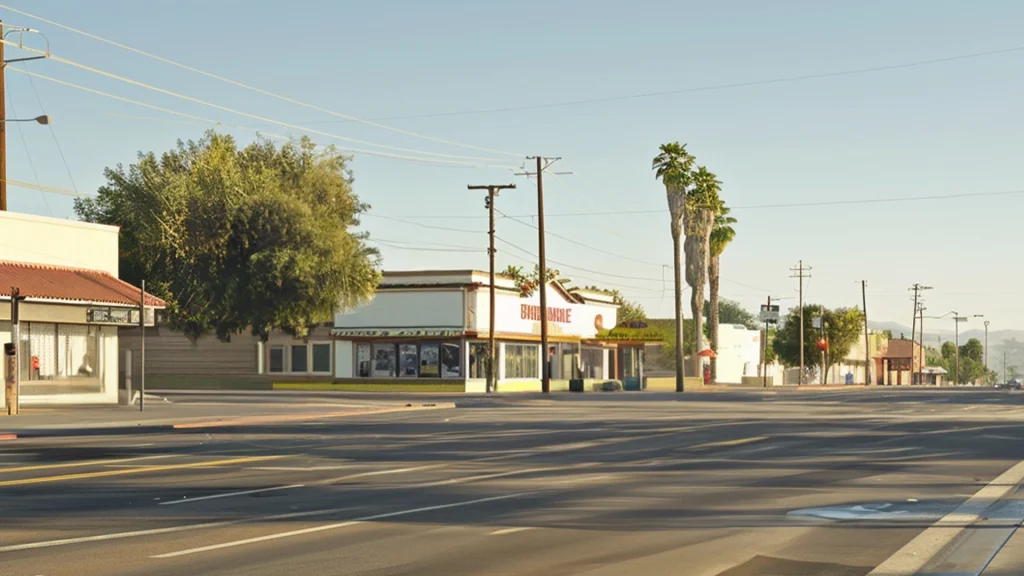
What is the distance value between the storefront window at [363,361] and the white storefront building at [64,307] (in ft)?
88.3

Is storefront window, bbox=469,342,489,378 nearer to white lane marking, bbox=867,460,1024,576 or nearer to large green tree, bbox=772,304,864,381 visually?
white lane marking, bbox=867,460,1024,576

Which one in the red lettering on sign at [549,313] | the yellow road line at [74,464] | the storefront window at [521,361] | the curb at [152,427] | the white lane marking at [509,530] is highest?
the red lettering on sign at [549,313]

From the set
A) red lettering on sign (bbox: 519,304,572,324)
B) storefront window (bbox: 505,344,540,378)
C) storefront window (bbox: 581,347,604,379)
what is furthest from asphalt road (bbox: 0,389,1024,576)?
storefront window (bbox: 581,347,604,379)

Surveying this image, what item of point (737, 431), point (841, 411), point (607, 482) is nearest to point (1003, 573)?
point (607, 482)

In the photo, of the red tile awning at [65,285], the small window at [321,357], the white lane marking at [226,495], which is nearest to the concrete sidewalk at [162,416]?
the red tile awning at [65,285]

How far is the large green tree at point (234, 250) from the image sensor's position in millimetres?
70625

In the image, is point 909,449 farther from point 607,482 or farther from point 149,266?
point 149,266

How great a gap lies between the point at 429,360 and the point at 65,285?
3130 centimetres

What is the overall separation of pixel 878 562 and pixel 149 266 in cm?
6418

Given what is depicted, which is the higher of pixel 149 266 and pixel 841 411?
pixel 149 266

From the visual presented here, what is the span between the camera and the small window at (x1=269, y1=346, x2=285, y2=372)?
3204 inches

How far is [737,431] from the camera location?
33.5 m

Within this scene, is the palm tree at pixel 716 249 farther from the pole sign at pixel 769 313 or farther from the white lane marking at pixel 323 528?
the white lane marking at pixel 323 528

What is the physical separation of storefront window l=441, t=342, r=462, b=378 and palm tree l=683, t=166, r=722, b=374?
64.8 feet
